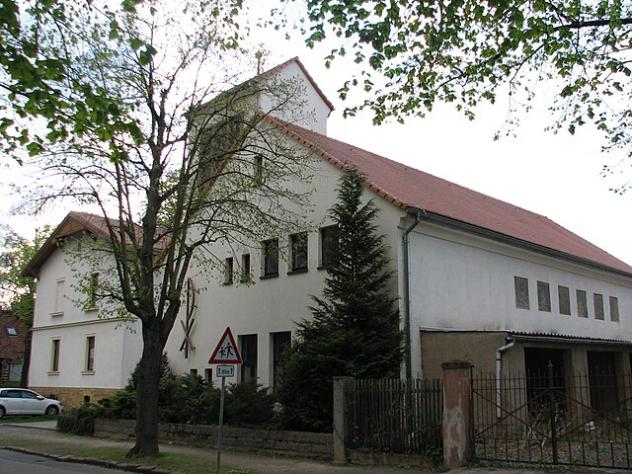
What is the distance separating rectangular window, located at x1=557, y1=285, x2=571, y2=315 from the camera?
24125 mm

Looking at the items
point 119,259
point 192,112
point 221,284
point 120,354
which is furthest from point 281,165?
point 120,354

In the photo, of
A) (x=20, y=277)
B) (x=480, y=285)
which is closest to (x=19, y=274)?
(x=20, y=277)

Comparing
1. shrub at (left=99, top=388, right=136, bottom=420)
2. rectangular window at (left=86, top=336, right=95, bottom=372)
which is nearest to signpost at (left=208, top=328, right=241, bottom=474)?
shrub at (left=99, top=388, right=136, bottom=420)

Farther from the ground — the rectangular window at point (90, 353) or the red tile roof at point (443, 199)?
the red tile roof at point (443, 199)

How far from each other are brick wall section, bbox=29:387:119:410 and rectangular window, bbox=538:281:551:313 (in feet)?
58.7

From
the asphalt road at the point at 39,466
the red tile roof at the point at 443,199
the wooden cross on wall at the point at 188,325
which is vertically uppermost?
the red tile roof at the point at 443,199

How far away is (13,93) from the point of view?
8594 millimetres

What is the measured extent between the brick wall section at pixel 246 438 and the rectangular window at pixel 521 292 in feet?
32.7

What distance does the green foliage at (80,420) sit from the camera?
2159 cm

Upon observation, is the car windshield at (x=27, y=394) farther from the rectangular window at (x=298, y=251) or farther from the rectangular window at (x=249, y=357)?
the rectangular window at (x=298, y=251)

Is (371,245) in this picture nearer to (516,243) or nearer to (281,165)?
(281,165)

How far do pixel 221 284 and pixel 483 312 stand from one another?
912 cm

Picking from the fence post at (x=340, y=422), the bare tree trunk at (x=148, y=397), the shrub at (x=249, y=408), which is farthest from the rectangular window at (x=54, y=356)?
the fence post at (x=340, y=422)

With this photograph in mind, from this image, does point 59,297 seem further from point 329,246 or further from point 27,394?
point 329,246
